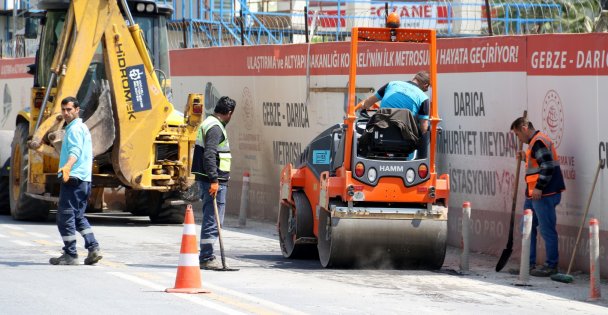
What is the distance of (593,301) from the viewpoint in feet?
40.4

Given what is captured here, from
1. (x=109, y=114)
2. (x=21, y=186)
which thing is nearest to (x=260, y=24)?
(x=21, y=186)

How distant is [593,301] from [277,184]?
9.61 meters

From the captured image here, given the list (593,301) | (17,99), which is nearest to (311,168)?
(593,301)

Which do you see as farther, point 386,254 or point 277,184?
point 277,184

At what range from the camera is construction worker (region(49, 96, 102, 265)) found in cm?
1405

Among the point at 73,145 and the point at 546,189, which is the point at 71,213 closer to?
the point at 73,145

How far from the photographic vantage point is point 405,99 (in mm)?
14562

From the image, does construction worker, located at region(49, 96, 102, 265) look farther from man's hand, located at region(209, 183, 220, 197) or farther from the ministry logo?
the ministry logo

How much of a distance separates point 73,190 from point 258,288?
2745 millimetres

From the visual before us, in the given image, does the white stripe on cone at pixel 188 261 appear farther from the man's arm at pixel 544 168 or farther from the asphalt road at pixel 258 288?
the man's arm at pixel 544 168

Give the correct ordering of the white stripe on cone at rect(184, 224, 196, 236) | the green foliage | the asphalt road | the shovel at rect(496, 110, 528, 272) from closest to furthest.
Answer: the asphalt road < the white stripe on cone at rect(184, 224, 196, 236) < the shovel at rect(496, 110, 528, 272) < the green foliage

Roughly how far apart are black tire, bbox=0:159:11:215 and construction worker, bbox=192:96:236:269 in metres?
8.16

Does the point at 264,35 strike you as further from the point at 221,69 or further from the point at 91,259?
the point at 91,259

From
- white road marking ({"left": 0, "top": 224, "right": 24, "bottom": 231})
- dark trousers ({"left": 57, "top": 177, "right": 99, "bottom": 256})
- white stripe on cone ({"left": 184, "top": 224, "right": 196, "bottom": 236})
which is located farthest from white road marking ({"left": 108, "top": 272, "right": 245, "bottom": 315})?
→ white road marking ({"left": 0, "top": 224, "right": 24, "bottom": 231})
